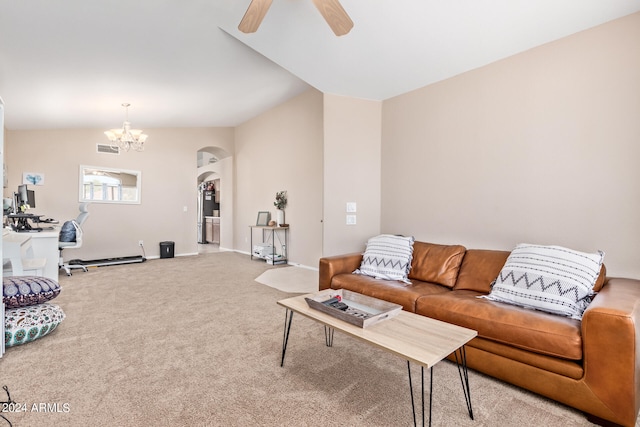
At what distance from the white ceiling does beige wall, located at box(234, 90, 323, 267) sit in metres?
1.14

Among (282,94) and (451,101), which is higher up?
(282,94)

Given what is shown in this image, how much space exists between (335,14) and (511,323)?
7.41ft

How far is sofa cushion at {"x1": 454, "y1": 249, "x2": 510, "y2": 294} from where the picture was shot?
2.57m

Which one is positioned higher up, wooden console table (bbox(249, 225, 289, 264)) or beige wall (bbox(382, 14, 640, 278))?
beige wall (bbox(382, 14, 640, 278))

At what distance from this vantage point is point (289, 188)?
6000 millimetres

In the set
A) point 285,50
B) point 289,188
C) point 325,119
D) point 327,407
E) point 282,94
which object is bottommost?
point 327,407

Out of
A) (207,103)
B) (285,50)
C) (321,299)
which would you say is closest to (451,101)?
(285,50)

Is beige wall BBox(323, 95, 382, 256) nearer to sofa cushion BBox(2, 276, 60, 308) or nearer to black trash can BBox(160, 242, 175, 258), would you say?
sofa cushion BBox(2, 276, 60, 308)

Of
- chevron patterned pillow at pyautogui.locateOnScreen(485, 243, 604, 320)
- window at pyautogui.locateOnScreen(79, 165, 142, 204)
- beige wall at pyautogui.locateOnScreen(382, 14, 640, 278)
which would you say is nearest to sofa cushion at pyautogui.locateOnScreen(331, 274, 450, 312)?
chevron patterned pillow at pyautogui.locateOnScreen(485, 243, 604, 320)

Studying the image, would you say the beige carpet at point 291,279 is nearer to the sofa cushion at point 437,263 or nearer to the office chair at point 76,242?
the sofa cushion at point 437,263

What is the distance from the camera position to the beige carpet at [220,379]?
1.60 metres

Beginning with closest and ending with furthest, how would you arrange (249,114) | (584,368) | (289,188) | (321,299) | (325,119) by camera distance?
1. (584,368)
2. (321,299)
3. (325,119)
4. (289,188)
5. (249,114)

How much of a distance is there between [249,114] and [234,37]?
3379 mm

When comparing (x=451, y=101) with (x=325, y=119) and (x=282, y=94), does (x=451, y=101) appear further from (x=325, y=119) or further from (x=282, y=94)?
(x=282, y=94)
